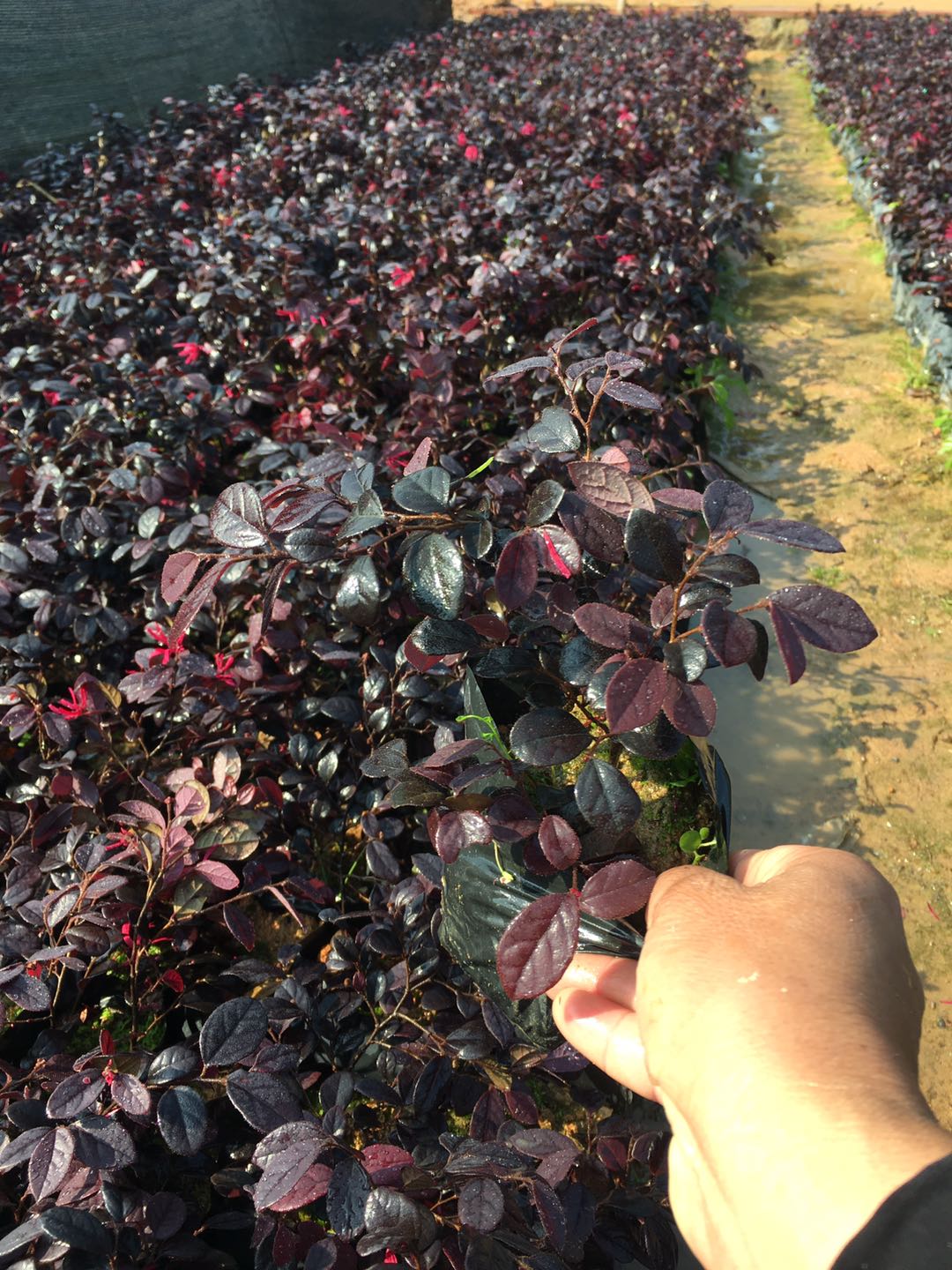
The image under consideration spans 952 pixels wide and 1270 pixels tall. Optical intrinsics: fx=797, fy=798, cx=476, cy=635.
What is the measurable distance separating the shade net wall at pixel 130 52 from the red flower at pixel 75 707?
216 inches

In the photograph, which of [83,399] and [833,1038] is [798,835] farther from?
[83,399]

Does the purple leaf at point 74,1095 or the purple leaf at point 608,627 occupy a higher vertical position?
the purple leaf at point 608,627

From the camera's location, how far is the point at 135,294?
3.10m

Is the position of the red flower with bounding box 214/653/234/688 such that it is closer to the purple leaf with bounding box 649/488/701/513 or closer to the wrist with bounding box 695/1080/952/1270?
the purple leaf with bounding box 649/488/701/513

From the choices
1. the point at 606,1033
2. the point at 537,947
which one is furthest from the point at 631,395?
the point at 606,1033

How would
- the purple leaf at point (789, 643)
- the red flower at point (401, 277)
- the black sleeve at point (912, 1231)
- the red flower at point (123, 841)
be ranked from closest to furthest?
the black sleeve at point (912, 1231) → the purple leaf at point (789, 643) → the red flower at point (123, 841) → the red flower at point (401, 277)

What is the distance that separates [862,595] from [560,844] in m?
2.59

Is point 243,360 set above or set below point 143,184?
below

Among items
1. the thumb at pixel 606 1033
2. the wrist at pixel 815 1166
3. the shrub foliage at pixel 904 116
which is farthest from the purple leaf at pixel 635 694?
the shrub foliage at pixel 904 116

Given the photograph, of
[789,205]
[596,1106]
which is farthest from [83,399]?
[789,205]

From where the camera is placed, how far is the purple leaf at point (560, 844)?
3.12 ft

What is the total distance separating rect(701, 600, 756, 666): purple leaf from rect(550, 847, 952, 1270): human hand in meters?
0.30

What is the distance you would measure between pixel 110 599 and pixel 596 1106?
167 cm

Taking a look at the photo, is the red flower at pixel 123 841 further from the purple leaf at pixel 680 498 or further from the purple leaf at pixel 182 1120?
the purple leaf at pixel 680 498
